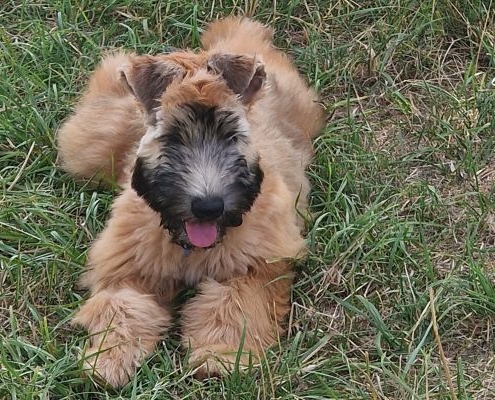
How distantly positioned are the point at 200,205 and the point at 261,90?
0.82 meters

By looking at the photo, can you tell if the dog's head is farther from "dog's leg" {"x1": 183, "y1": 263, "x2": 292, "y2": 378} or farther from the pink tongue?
"dog's leg" {"x1": 183, "y1": 263, "x2": 292, "y2": 378}

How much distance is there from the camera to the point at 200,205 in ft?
14.1

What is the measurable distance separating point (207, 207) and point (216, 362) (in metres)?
0.72

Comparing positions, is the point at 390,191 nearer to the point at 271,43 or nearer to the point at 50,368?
the point at 271,43

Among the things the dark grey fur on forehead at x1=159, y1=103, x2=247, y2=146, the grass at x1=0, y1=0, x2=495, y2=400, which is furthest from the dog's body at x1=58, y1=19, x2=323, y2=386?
the grass at x1=0, y1=0, x2=495, y2=400

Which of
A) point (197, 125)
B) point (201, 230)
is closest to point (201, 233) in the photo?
point (201, 230)

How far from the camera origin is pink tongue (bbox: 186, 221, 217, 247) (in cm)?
449

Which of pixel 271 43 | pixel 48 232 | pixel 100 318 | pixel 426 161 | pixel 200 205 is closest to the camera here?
pixel 200 205

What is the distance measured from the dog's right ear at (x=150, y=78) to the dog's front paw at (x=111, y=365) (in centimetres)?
114

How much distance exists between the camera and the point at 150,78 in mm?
4582

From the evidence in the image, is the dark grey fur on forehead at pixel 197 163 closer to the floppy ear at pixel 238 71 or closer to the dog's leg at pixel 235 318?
the floppy ear at pixel 238 71

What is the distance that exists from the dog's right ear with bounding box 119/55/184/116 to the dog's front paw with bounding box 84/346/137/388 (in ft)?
3.75

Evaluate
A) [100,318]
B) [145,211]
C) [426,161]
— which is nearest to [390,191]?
[426,161]

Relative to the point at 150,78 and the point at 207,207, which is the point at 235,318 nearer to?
the point at 207,207
